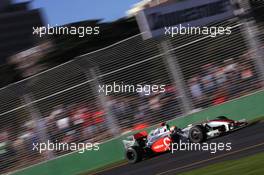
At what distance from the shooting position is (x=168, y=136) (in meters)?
15.4

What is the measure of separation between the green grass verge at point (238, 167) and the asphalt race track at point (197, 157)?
1.74 feet

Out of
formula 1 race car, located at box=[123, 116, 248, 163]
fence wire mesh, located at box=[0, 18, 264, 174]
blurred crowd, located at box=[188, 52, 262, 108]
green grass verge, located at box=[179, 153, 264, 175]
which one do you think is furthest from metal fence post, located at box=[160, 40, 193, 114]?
green grass verge, located at box=[179, 153, 264, 175]

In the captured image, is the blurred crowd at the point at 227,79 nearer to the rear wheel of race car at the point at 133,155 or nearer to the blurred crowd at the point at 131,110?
the blurred crowd at the point at 131,110

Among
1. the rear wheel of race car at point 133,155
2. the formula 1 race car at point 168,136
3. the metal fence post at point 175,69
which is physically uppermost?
the metal fence post at point 175,69

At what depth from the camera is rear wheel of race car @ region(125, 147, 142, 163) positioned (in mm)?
15930

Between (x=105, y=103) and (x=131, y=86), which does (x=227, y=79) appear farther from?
(x=105, y=103)

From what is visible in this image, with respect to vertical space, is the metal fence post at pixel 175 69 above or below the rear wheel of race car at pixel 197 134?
above

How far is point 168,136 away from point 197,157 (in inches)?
118

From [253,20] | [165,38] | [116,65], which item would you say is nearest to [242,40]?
[253,20]

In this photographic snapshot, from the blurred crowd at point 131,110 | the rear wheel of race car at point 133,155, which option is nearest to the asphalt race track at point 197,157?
the rear wheel of race car at point 133,155

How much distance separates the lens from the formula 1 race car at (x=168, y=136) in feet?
49.0

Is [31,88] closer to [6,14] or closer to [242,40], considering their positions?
[242,40]

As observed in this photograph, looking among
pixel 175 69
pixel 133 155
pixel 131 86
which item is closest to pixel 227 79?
pixel 175 69

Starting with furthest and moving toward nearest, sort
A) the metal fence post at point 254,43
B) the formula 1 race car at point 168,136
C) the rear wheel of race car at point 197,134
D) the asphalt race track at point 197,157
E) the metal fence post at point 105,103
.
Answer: the metal fence post at point 105,103 < the metal fence post at point 254,43 < the formula 1 race car at point 168,136 < the rear wheel of race car at point 197,134 < the asphalt race track at point 197,157
